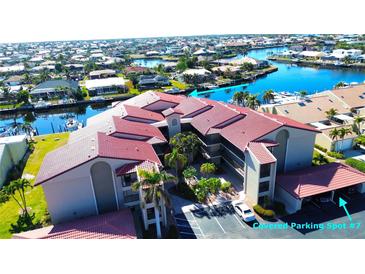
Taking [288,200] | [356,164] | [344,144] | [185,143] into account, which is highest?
[185,143]

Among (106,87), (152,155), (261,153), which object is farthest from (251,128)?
(106,87)

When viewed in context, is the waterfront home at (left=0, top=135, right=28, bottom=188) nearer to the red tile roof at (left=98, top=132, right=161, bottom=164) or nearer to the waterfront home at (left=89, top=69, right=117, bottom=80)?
the red tile roof at (left=98, top=132, right=161, bottom=164)

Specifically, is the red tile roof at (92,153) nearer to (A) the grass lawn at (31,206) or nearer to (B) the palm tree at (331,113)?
(A) the grass lawn at (31,206)

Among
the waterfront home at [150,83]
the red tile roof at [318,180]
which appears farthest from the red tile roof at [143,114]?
the waterfront home at [150,83]

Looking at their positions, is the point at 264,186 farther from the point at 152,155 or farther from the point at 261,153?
the point at 152,155

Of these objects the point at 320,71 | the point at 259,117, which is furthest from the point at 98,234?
the point at 320,71

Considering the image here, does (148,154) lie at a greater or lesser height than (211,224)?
greater

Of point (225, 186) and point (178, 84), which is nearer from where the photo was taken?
point (225, 186)

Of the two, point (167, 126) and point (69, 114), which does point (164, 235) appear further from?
point (69, 114)
